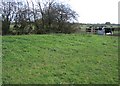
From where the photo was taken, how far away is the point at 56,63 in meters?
7.62

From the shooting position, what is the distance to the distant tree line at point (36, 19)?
24.4 metres

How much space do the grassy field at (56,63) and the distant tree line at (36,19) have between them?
1390 cm

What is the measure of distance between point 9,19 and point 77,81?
1979 cm

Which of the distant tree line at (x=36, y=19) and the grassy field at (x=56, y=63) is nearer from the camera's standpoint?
the grassy field at (x=56, y=63)

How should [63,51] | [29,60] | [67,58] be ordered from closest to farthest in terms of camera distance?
[29,60] → [67,58] → [63,51]

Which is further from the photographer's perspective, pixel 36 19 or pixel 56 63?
pixel 36 19

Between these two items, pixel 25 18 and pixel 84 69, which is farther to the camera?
pixel 25 18

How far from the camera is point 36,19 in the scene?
26531 millimetres

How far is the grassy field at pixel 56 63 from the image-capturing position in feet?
20.9

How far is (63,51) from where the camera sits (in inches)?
361

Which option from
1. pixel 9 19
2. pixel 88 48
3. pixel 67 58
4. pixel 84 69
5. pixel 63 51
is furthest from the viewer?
pixel 9 19

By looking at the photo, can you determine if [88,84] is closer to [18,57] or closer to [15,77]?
[15,77]

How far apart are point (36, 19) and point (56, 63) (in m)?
19.4

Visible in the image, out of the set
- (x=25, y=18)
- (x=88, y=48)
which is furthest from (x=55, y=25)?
(x=88, y=48)
